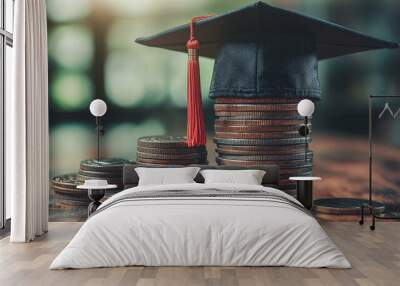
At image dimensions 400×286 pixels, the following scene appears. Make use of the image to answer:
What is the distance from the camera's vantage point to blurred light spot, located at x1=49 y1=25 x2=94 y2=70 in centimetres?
689

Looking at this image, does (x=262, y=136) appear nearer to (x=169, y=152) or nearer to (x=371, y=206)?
(x=169, y=152)

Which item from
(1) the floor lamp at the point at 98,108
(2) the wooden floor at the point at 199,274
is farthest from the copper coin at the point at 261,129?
(2) the wooden floor at the point at 199,274

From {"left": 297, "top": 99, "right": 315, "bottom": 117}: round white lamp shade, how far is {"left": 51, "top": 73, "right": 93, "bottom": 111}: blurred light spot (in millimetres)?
2463

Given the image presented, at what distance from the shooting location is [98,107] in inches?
258

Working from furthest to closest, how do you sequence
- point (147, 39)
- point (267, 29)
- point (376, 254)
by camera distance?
point (147, 39)
point (267, 29)
point (376, 254)

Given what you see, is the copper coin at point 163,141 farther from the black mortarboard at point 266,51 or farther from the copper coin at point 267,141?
the black mortarboard at point 266,51

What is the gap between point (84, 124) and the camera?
271 inches

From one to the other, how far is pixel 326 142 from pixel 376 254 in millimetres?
2082

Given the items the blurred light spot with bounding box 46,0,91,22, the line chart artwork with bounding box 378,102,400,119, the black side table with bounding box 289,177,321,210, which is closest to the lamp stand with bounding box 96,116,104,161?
the blurred light spot with bounding box 46,0,91,22

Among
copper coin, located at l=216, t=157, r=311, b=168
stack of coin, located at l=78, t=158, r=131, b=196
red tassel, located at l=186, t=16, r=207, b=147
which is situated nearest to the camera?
copper coin, located at l=216, t=157, r=311, b=168

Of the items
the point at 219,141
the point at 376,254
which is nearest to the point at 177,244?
the point at 376,254

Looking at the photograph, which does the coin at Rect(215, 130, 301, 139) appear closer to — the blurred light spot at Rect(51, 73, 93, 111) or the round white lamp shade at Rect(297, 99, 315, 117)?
the round white lamp shade at Rect(297, 99, 315, 117)

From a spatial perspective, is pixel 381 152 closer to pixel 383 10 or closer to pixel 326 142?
pixel 326 142

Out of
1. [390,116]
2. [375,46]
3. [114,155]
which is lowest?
[114,155]
